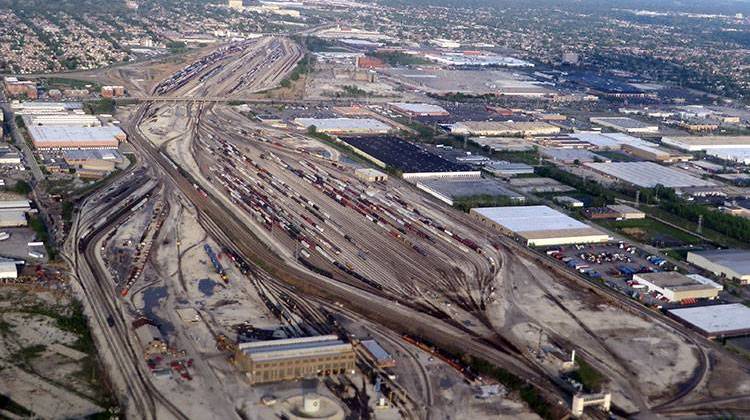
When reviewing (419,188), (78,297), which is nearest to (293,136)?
(419,188)

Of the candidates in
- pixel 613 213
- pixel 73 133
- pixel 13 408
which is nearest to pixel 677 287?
pixel 613 213

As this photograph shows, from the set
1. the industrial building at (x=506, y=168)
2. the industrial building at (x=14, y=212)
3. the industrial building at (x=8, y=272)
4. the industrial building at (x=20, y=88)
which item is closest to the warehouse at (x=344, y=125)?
the industrial building at (x=506, y=168)

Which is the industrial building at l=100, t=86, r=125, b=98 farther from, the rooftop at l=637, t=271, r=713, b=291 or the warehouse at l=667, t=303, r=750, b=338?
the warehouse at l=667, t=303, r=750, b=338

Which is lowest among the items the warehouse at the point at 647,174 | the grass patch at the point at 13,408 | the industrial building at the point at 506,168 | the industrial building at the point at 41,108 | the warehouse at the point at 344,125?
the warehouse at the point at 344,125

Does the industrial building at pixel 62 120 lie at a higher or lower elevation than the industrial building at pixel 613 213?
higher

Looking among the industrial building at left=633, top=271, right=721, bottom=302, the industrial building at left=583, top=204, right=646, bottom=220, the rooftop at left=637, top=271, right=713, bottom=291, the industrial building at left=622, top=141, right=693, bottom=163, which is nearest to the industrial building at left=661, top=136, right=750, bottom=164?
the industrial building at left=622, top=141, right=693, bottom=163

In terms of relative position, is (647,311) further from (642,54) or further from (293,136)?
(642,54)

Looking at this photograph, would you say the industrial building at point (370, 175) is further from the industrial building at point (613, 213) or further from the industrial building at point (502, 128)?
the industrial building at point (502, 128)

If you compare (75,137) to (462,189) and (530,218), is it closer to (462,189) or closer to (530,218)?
(462,189)
